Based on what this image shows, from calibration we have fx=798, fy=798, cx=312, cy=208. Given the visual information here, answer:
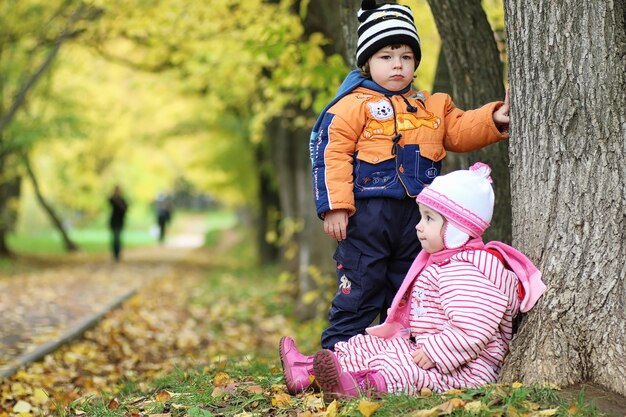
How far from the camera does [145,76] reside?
73.8 ft

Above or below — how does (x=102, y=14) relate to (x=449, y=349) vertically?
above

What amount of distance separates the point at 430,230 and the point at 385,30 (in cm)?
108

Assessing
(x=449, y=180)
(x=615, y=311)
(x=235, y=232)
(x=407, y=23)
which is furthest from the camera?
(x=235, y=232)

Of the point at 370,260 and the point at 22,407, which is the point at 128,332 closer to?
the point at 22,407

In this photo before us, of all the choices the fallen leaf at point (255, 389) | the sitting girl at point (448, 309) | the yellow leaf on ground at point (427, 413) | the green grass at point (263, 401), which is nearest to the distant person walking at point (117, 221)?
the green grass at point (263, 401)

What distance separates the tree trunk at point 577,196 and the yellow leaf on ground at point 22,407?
3329 mm

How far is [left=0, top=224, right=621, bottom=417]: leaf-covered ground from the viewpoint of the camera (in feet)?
11.5

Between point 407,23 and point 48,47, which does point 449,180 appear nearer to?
point 407,23

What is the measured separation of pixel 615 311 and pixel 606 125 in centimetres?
85

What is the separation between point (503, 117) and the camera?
4141 millimetres

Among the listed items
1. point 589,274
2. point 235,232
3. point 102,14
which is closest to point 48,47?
point 102,14

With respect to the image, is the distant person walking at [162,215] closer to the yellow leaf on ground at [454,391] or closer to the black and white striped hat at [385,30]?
the black and white striped hat at [385,30]

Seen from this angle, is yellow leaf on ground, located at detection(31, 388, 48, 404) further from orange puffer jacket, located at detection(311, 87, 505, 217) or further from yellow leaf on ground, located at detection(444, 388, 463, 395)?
yellow leaf on ground, located at detection(444, 388, 463, 395)

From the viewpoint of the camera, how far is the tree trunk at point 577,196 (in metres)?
3.61
